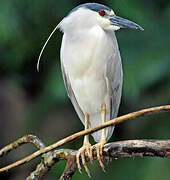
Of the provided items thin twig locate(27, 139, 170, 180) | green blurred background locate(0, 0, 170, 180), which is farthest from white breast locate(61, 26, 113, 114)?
green blurred background locate(0, 0, 170, 180)

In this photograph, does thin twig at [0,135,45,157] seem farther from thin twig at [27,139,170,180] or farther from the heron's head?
the heron's head

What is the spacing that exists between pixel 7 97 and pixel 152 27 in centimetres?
129

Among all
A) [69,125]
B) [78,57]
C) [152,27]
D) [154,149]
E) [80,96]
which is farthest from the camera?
[69,125]

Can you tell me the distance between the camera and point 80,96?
5.90ft

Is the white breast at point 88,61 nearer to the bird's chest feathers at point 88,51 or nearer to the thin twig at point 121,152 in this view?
the bird's chest feathers at point 88,51

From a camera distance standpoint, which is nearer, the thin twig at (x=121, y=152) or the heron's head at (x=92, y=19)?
the thin twig at (x=121, y=152)

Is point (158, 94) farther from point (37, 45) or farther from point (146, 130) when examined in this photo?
point (37, 45)

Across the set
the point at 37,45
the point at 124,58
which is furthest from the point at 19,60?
the point at 124,58

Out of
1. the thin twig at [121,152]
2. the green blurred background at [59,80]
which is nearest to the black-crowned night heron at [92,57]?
the thin twig at [121,152]

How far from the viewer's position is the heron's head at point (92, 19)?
1530mm

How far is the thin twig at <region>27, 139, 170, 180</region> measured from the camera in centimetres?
114

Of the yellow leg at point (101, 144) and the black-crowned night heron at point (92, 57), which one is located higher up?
the black-crowned night heron at point (92, 57)

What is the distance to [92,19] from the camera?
161cm

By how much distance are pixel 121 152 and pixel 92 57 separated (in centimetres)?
54
